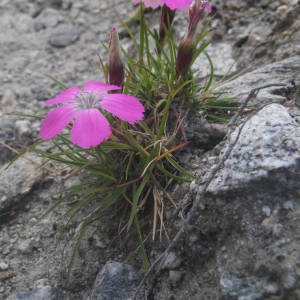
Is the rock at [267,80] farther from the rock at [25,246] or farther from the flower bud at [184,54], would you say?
the rock at [25,246]

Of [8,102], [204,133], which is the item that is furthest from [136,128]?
[8,102]

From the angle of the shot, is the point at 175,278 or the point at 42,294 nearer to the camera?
the point at 175,278

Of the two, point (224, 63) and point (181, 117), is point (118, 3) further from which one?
point (181, 117)

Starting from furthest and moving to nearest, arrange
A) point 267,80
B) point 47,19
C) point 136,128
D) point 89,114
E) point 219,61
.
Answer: point 47,19 → point 219,61 → point 267,80 → point 136,128 → point 89,114

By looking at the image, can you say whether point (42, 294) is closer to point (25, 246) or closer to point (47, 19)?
point (25, 246)

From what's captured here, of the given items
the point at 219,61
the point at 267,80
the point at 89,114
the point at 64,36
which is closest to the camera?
the point at 89,114

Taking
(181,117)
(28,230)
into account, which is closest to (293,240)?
(181,117)

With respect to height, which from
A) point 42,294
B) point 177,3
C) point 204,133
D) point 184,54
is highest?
point 177,3
